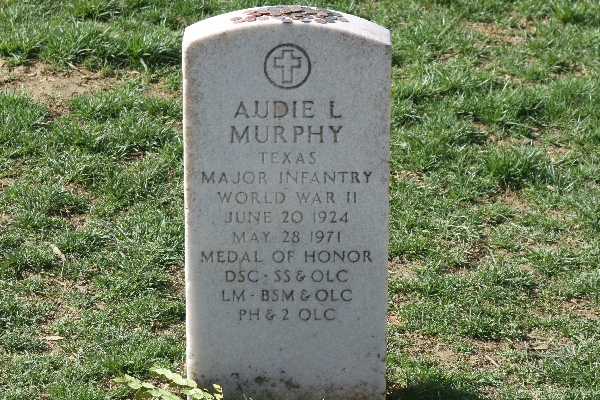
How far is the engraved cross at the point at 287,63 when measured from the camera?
4027mm

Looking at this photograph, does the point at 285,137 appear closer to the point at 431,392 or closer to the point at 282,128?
the point at 282,128

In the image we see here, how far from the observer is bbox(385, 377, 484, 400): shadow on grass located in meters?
4.56

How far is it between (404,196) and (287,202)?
72.9 inches

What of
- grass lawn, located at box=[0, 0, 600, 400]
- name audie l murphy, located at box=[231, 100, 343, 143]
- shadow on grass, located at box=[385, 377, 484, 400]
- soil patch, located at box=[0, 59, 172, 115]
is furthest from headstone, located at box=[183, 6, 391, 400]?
soil patch, located at box=[0, 59, 172, 115]

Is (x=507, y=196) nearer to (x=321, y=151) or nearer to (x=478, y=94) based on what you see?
(x=478, y=94)

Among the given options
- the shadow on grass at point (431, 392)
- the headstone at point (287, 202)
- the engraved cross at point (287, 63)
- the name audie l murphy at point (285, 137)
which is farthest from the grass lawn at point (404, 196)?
the engraved cross at point (287, 63)

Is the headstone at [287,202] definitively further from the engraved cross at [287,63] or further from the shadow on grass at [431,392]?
the shadow on grass at [431,392]

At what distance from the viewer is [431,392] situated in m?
4.57

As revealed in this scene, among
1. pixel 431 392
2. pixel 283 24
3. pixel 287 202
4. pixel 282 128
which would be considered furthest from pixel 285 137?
pixel 431 392

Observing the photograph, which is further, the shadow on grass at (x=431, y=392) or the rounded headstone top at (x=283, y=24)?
Answer: the shadow on grass at (x=431, y=392)

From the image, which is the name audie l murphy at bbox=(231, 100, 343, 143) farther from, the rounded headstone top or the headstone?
the rounded headstone top

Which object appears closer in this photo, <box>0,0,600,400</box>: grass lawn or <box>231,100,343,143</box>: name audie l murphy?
<box>231,100,343,143</box>: name audie l murphy

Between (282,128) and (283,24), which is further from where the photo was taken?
(282,128)

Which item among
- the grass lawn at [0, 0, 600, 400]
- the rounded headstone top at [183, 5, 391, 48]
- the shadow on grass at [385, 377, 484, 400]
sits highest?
the rounded headstone top at [183, 5, 391, 48]
